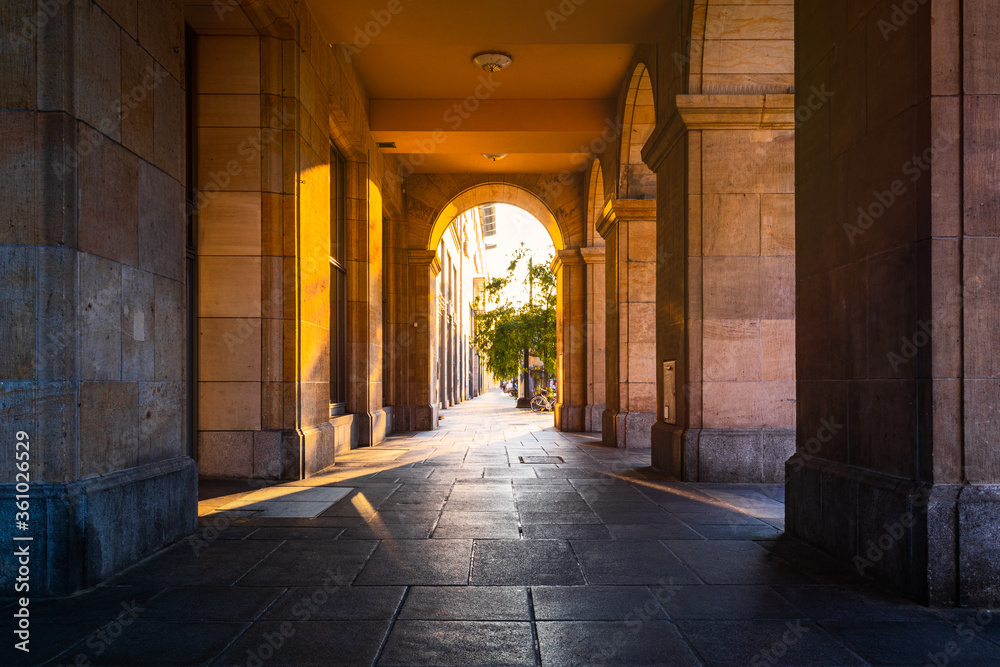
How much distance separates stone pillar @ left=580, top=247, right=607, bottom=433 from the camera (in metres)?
15.8

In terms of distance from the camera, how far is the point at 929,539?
3494 mm

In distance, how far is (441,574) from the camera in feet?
13.2

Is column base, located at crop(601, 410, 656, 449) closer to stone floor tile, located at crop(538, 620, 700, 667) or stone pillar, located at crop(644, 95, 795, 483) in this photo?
stone pillar, located at crop(644, 95, 795, 483)

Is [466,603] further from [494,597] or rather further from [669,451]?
[669,451]

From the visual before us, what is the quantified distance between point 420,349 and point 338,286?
6.37 m

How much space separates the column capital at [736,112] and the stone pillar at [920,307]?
332 cm

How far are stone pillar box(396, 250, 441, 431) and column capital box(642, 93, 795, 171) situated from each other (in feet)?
35.0

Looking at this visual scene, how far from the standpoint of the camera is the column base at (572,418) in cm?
1620

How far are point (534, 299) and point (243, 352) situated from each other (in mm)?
22589

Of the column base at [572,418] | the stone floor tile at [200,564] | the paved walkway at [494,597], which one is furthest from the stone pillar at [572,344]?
the stone floor tile at [200,564]

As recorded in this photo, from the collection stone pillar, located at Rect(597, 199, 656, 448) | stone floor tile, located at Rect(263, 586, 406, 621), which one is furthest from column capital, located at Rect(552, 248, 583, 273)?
stone floor tile, located at Rect(263, 586, 406, 621)

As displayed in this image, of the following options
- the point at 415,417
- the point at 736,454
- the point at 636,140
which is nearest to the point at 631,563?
the point at 736,454

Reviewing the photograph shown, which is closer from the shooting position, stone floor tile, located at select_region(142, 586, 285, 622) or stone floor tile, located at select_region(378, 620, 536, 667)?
stone floor tile, located at select_region(378, 620, 536, 667)

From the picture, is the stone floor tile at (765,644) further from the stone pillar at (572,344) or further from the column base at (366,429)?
the stone pillar at (572,344)
